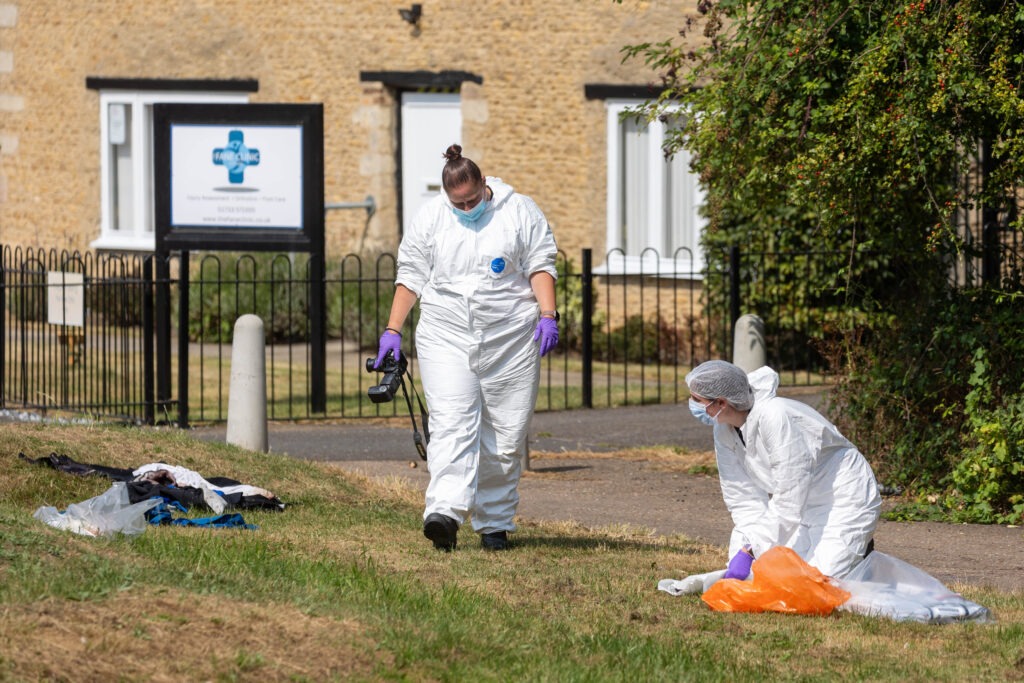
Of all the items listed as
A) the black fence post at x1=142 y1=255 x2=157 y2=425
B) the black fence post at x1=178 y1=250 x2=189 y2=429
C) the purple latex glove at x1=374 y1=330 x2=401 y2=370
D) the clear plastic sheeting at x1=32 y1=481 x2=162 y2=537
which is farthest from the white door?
the clear plastic sheeting at x1=32 y1=481 x2=162 y2=537

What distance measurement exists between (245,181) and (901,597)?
324 inches

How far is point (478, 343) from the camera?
Result: 7.01 meters

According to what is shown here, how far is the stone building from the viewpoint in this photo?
695 inches

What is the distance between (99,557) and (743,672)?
7.82 feet

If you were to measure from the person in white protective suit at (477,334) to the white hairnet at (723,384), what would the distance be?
41.5 inches

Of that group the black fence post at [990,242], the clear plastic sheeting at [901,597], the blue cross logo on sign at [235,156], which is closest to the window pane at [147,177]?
the blue cross logo on sign at [235,156]

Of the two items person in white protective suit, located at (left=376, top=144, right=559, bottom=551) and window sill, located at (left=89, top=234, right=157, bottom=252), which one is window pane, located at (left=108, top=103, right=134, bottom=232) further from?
person in white protective suit, located at (left=376, top=144, right=559, bottom=551)

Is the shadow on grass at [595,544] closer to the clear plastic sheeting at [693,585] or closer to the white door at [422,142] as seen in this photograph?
the clear plastic sheeting at [693,585]

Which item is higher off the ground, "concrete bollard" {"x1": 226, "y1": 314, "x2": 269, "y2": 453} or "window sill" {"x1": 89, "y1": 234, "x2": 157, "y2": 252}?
"window sill" {"x1": 89, "y1": 234, "x2": 157, "y2": 252}

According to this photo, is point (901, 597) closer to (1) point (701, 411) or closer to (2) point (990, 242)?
A: (1) point (701, 411)

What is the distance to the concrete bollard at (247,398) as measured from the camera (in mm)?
10227

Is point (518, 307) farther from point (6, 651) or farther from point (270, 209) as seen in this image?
point (270, 209)

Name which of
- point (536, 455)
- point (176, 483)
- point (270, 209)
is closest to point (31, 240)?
point (270, 209)

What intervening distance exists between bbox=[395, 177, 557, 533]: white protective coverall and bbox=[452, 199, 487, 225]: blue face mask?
22mm
